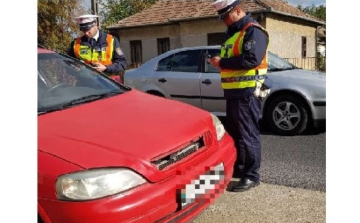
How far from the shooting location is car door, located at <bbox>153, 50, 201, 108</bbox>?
591 centimetres

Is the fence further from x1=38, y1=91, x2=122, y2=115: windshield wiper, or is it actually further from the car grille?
the car grille

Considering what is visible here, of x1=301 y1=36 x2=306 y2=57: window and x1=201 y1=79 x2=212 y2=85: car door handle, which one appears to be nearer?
x1=201 y1=79 x2=212 y2=85: car door handle

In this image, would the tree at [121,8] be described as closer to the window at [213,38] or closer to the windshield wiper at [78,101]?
the window at [213,38]

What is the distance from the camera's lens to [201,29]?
16.5 m

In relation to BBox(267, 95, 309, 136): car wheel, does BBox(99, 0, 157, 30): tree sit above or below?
above

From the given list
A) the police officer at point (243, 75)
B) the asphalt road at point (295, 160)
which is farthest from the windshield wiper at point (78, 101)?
the asphalt road at point (295, 160)

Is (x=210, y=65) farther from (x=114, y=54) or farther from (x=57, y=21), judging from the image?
(x=57, y=21)

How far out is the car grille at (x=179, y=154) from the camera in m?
2.28

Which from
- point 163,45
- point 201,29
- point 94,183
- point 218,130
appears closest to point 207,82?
point 218,130

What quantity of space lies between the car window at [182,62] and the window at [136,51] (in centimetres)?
1344

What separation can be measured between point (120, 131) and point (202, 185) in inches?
24.5

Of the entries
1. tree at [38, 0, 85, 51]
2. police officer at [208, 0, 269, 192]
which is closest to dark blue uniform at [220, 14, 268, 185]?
police officer at [208, 0, 269, 192]

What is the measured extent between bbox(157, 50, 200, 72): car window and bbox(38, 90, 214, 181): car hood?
10.2 ft

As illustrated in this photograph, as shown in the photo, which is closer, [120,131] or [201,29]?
[120,131]
